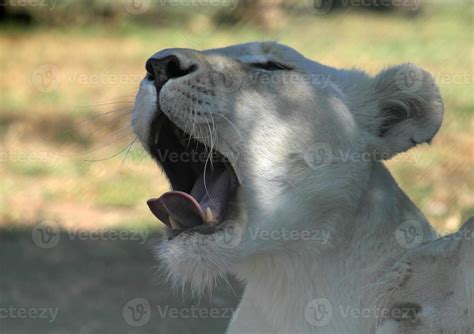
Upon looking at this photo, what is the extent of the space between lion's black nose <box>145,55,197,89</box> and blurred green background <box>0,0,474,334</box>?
1.57ft

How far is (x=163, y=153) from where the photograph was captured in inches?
159

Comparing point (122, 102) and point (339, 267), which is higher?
point (122, 102)

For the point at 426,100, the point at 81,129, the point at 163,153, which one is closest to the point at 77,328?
the point at 163,153

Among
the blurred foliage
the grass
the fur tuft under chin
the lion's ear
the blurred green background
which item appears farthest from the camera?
the blurred foliage

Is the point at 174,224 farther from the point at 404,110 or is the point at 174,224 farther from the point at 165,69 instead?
the point at 404,110

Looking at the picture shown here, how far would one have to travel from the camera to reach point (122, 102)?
14.3ft

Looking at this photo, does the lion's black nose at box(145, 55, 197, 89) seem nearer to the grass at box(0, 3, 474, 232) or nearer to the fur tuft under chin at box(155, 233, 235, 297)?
the grass at box(0, 3, 474, 232)

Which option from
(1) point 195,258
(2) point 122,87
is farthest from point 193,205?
(2) point 122,87

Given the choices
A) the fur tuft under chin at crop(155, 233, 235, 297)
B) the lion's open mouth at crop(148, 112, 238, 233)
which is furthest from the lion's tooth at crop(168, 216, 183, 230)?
the fur tuft under chin at crop(155, 233, 235, 297)

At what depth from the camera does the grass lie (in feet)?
27.3

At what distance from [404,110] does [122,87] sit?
28.9 ft

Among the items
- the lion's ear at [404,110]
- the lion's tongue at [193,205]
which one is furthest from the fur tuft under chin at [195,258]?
the lion's ear at [404,110]

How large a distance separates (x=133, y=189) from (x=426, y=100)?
516 centimetres

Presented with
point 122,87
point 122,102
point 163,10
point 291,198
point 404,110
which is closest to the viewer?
point 291,198
